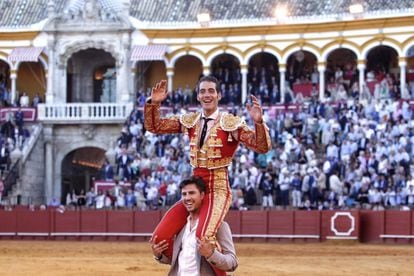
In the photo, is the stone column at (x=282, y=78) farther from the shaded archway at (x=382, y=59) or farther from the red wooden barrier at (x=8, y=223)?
the red wooden barrier at (x=8, y=223)

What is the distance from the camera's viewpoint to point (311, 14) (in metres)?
33.5

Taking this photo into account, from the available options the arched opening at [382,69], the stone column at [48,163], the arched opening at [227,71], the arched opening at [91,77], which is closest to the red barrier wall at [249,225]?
the stone column at [48,163]

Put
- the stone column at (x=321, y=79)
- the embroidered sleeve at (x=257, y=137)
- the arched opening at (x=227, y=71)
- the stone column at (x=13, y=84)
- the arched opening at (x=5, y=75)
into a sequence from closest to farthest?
1. the embroidered sleeve at (x=257, y=137)
2. the stone column at (x=321, y=79)
3. the arched opening at (x=227, y=71)
4. the stone column at (x=13, y=84)
5. the arched opening at (x=5, y=75)

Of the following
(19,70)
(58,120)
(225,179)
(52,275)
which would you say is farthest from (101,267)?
(19,70)

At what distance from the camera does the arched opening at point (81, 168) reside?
34438 millimetres

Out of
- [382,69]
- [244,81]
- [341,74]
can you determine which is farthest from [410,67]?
[244,81]

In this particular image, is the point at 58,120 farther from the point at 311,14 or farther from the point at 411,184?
the point at 411,184

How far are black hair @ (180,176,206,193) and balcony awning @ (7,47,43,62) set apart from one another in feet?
91.3

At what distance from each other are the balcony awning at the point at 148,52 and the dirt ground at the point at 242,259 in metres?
10.3

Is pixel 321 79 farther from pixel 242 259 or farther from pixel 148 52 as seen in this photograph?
pixel 242 259

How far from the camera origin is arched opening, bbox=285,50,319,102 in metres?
33.2

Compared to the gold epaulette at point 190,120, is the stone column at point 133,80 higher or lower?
higher

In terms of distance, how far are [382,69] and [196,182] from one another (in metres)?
26.6

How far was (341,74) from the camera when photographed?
32.8m
